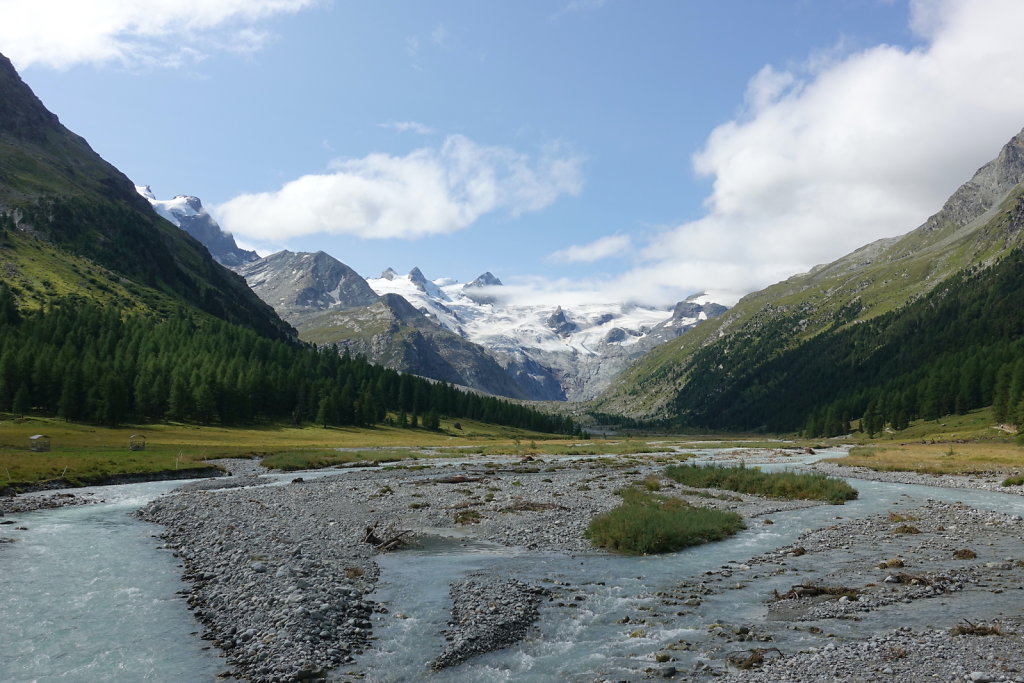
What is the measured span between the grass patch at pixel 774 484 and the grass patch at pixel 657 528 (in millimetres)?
17036

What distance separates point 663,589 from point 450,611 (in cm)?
921

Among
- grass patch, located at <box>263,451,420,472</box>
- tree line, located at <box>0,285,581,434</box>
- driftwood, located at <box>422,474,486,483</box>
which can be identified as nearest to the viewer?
driftwood, located at <box>422,474,486,483</box>

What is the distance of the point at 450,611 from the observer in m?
23.4

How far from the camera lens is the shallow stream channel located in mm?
17984

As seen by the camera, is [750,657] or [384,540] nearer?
[750,657]

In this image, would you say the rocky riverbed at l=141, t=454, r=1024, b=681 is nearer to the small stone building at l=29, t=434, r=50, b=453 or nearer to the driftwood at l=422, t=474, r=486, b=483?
the driftwood at l=422, t=474, r=486, b=483

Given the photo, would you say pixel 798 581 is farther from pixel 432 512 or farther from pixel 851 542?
pixel 432 512

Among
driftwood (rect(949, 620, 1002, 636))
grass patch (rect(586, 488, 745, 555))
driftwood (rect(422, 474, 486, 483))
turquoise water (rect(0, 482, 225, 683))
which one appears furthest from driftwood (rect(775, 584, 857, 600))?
driftwood (rect(422, 474, 486, 483))

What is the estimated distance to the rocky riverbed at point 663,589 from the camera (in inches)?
696

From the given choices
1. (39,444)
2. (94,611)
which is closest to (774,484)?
(94,611)

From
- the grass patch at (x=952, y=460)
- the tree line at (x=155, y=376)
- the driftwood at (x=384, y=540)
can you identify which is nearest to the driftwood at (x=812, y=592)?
the driftwood at (x=384, y=540)

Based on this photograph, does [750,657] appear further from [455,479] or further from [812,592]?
[455,479]

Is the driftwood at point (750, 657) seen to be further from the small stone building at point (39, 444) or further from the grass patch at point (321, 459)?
the small stone building at point (39, 444)

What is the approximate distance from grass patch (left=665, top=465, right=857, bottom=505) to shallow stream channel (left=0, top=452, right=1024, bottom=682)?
2052 cm
